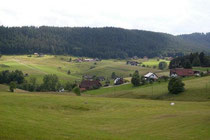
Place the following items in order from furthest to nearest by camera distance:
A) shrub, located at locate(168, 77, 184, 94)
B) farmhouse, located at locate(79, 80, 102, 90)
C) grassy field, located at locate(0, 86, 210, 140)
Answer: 1. farmhouse, located at locate(79, 80, 102, 90)
2. shrub, located at locate(168, 77, 184, 94)
3. grassy field, located at locate(0, 86, 210, 140)

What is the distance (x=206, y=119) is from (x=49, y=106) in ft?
97.4

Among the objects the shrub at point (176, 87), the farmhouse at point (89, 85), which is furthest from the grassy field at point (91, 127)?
the farmhouse at point (89, 85)

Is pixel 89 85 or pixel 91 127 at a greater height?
pixel 91 127

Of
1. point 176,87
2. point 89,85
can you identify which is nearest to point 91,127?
point 176,87

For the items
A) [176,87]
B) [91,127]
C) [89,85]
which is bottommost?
[89,85]

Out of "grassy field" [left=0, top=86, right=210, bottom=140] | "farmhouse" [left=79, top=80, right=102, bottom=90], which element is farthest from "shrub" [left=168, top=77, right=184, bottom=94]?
"farmhouse" [left=79, top=80, right=102, bottom=90]

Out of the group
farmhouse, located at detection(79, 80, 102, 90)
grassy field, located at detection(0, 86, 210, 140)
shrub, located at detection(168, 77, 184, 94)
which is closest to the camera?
grassy field, located at detection(0, 86, 210, 140)

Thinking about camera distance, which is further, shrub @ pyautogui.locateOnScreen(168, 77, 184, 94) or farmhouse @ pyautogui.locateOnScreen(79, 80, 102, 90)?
farmhouse @ pyautogui.locateOnScreen(79, 80, 102, 90)

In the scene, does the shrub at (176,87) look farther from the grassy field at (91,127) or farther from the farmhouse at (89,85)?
the farmhouse at (89,85)

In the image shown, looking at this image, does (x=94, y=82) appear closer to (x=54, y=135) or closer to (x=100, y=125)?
(x=100, y=125)

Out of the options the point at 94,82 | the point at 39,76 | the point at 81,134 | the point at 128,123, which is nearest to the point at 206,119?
the point at 128,123

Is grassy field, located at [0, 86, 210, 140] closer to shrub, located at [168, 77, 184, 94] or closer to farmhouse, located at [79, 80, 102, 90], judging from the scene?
shrub, located at [168, 77, 184, 94]

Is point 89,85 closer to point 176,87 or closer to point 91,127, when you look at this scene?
point 176,87

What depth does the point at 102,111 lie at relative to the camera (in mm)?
54500
